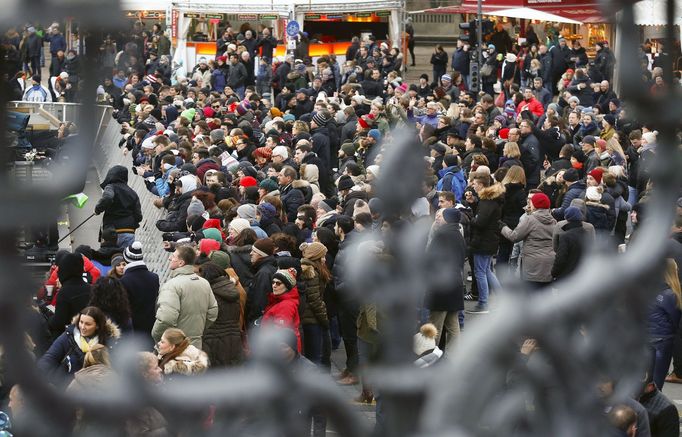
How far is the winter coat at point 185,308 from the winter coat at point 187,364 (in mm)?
1681

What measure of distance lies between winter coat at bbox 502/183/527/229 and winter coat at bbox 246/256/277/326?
17.2ft

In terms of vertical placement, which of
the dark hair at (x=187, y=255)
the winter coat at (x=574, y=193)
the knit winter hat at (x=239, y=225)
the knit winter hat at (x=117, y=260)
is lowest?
the winter coat at (x=574, y=193)

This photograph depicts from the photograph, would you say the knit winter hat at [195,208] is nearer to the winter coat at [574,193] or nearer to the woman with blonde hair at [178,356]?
the winter coat at [574,193]

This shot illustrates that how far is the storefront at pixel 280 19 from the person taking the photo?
36.2m

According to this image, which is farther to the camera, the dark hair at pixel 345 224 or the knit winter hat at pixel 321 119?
the knit winter hat at pixel 321 119

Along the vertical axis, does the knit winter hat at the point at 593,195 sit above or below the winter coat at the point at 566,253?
above

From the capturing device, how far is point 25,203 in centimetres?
134

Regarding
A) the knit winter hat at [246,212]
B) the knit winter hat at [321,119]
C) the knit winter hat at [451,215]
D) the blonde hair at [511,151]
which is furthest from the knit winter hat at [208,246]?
the knit winter hat at [321,119]

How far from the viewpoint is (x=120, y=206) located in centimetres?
1457

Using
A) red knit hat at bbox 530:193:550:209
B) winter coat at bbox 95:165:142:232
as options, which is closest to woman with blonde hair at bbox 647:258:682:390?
red knit hat at bbox 530:193:550:209

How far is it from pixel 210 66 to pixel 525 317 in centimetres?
3172

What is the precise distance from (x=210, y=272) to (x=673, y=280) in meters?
3.63

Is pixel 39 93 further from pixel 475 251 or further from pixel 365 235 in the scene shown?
pixel 365 235

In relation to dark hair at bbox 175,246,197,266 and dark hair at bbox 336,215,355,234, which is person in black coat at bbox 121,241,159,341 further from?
dark hair at bbox 336,215,355,234
